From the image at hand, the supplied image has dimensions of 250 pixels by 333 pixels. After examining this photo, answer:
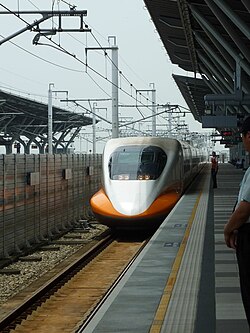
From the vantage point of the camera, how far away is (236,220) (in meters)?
3.77

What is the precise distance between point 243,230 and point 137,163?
12896 mm

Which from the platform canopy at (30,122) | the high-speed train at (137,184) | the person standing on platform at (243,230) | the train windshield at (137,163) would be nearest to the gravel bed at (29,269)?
the high-speed train at (137,184)

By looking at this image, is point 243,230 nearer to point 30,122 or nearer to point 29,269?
point 29,269

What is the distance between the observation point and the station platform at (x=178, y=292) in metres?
5.10

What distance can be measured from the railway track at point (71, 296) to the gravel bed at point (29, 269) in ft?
1.86

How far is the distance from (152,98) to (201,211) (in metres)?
29.3

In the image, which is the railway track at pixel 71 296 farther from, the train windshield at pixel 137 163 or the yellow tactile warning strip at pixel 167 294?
the train windshield at pixel 137 163

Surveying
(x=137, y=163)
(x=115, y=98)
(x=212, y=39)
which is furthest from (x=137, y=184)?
(x=115, y=98)

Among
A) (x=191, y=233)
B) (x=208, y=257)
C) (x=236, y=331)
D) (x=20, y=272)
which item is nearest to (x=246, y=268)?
(x=236, y=331)

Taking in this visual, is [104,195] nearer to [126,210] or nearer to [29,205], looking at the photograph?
[126,210]

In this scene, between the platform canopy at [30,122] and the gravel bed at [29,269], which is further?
the platform canopy at [30,122]

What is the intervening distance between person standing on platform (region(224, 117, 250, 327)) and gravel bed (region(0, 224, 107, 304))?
649cm

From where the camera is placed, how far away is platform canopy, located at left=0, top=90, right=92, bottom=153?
36.6 m

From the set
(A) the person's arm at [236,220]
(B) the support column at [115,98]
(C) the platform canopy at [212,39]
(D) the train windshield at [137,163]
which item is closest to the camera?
(A) the person's arm at [236,220]
